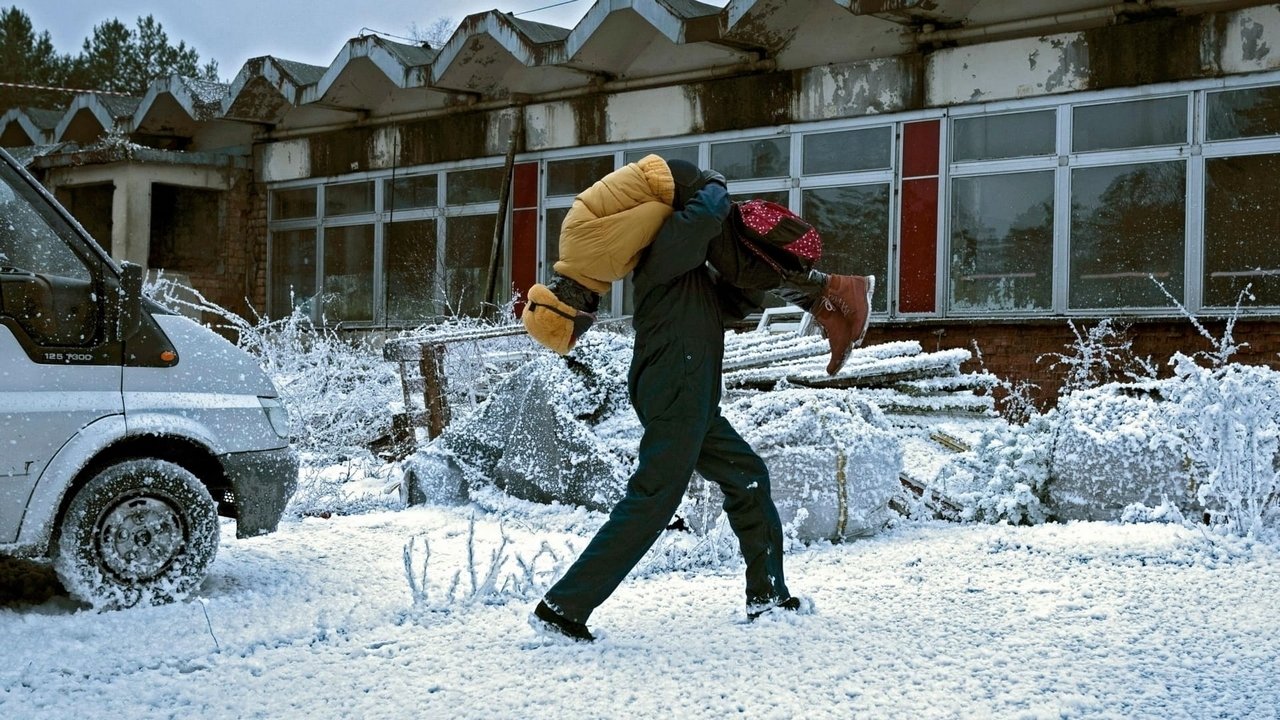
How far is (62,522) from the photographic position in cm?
492

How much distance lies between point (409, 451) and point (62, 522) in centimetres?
445

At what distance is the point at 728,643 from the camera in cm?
421

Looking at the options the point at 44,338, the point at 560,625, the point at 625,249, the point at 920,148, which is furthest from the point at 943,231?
the point at 44,338

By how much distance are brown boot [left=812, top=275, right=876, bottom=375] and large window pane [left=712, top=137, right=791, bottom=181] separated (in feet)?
31.4

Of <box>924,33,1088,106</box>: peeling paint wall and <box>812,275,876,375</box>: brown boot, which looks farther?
<box>924,33,1088,106</box>: peeling paint wall

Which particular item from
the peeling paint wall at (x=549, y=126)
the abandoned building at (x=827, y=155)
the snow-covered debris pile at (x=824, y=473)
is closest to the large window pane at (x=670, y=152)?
the abandoned building at (x=827, y=155)

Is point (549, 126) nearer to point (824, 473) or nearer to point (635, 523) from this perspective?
point (824, 473)

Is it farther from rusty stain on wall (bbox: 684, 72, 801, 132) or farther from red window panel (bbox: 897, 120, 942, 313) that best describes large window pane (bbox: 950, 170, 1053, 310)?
rusty stain on wall (bbox: 684, 72, 801, 132)

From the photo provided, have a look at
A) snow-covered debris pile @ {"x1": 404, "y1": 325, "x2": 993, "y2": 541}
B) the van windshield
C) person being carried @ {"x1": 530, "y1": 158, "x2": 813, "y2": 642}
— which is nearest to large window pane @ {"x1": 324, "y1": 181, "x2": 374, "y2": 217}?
snow-covered debris pile @ {"x1": 404, "y1": 325, "x2": 993, "y2": 541}

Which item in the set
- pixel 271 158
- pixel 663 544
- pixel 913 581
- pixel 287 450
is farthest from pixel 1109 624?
pixel 271 158

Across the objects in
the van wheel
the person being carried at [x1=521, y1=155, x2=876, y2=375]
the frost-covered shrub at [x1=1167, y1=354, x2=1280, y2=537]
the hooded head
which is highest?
the hooded head

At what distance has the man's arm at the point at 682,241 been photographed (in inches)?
169

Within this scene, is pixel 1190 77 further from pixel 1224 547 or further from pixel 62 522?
pixel 62 522

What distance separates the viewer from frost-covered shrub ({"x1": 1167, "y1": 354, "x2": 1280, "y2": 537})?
560cm
